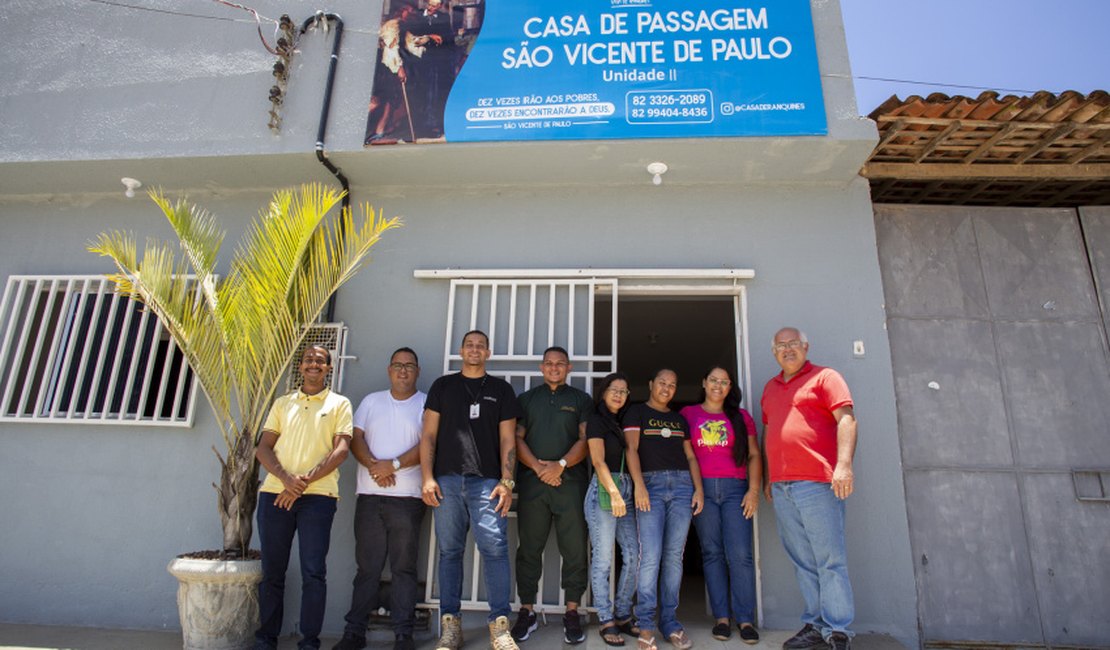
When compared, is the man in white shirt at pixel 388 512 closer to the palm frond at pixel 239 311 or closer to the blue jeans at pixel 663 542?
the palm frond at pixel 239 311

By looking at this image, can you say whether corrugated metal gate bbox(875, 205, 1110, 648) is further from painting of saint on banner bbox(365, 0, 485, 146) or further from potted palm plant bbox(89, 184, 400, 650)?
potted palm plant bbox(89, 184, 400, 650)

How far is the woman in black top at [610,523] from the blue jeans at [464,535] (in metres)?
0.48

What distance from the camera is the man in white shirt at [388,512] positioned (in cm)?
376

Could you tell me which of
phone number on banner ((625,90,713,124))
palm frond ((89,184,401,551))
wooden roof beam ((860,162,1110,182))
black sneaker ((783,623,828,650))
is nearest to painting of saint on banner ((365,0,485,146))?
palm frond ((89,184,401,551))

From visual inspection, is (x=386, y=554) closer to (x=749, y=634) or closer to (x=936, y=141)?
(x=749, y=634)

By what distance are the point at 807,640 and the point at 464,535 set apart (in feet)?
6.09

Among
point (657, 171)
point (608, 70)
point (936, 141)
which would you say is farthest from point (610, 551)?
point (936, 141)

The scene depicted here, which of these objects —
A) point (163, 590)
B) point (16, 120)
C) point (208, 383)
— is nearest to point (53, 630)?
point (163, 590)

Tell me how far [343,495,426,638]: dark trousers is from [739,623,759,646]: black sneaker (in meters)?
1.77

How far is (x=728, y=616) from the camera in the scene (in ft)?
12.3

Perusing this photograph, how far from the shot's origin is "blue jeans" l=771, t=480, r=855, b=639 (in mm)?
3441

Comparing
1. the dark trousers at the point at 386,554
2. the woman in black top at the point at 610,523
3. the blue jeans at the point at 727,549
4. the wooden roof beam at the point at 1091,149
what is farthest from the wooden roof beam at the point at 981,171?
the dark trousers at the point at 386,554

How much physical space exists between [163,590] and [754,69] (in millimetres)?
5016

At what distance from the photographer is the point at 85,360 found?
489 cm
